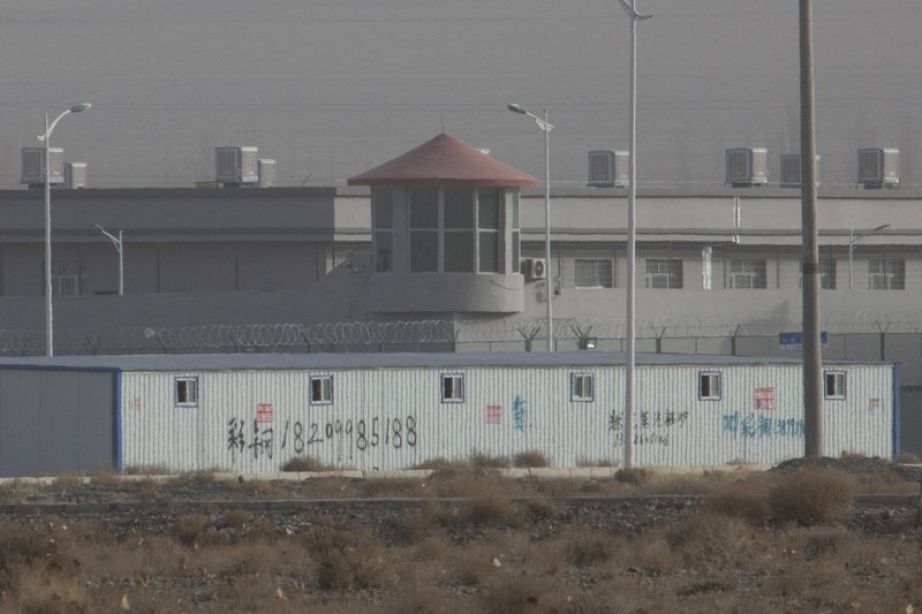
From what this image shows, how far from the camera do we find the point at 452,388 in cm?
3950

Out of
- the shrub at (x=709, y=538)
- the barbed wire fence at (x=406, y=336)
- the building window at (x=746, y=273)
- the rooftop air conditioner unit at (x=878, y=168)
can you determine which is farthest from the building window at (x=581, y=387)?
the rooftop air conditioner unit at (x=878, y=168)

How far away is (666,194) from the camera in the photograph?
237 feet

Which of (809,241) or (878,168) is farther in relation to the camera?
(878,168)

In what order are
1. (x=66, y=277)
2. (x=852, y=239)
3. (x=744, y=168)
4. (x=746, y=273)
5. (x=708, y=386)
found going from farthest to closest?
(x=744, y=168) < (x=66, y=277) < (x=746, y=273) < (x=852, y=239) < (x=708, y=386)

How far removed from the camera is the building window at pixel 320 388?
38.3 m

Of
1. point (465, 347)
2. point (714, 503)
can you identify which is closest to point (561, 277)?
point (465, 347)

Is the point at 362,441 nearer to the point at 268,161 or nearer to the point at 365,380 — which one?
the point at 365,380

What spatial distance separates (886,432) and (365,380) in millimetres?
12586

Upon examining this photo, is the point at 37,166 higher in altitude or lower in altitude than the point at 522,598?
higher

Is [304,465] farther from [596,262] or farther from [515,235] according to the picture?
[596,262]

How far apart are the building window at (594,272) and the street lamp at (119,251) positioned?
55.1 feet

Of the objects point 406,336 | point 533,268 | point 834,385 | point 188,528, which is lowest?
point 188,528

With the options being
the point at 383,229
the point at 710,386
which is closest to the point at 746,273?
the point at 383,229

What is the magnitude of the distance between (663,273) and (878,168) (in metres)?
13.9
